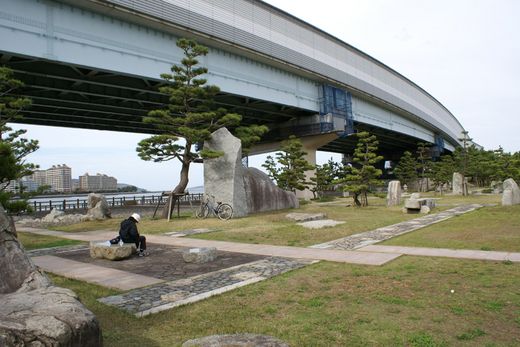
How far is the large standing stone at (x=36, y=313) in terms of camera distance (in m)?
3.06

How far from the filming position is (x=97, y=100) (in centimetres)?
2941

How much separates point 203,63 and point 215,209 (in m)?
10.8

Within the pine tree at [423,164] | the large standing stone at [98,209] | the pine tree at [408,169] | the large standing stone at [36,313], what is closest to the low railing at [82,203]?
the large standing stone at [98,209]

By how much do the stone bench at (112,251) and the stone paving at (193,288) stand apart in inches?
115

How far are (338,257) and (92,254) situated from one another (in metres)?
6.22

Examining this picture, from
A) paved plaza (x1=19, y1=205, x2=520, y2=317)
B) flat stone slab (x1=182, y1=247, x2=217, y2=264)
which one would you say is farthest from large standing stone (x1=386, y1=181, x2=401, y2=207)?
flat stone slab (x1=182, y1=247, x2=217, y2=264)

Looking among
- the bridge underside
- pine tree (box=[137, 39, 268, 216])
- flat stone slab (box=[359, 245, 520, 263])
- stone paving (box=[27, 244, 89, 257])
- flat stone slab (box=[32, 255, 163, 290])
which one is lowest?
stone paving (box=[27, 244, 89, 257])

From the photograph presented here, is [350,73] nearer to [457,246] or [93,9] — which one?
[93,9]

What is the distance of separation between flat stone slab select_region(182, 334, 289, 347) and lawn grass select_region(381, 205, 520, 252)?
25.3ft

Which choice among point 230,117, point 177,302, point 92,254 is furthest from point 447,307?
point 230,117

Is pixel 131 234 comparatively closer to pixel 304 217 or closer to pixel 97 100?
pixel 304 217

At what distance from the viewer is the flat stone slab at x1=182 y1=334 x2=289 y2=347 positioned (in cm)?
367

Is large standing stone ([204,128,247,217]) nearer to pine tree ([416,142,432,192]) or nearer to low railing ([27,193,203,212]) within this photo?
low railing ([27,193,203,212])

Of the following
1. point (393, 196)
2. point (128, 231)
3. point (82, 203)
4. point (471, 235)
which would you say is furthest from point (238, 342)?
point (82, 203)
